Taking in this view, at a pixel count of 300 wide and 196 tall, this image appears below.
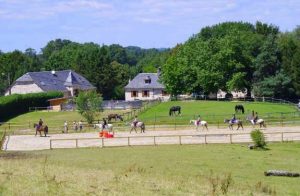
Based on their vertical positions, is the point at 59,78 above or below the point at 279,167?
above

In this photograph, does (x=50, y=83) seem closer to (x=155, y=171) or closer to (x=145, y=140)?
(x=145, y=140)

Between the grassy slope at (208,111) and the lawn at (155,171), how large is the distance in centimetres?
2095

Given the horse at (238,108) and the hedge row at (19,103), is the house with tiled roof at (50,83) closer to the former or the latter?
the hedge row at (19,103)

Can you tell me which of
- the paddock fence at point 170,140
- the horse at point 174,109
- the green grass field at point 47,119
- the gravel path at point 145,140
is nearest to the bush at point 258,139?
the paddock fence at point 170,140

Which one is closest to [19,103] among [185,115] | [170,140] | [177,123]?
[185,115]

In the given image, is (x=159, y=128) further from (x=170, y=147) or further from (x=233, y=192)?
(x=233, y=192)

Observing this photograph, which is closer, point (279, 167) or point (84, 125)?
point (279, 167)

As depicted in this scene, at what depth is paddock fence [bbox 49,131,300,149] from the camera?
1591 inches

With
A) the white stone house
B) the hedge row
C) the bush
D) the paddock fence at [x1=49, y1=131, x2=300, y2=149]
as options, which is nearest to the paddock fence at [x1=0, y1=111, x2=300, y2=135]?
the paddock fence at [x1=49, y1=131, x2=300, y2=149]

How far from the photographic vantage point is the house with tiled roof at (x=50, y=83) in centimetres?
10388

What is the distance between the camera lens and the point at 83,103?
58.7 meters

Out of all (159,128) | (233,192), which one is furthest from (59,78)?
(233,192)

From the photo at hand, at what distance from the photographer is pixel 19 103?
8169 cm

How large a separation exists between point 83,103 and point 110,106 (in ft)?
95.1
